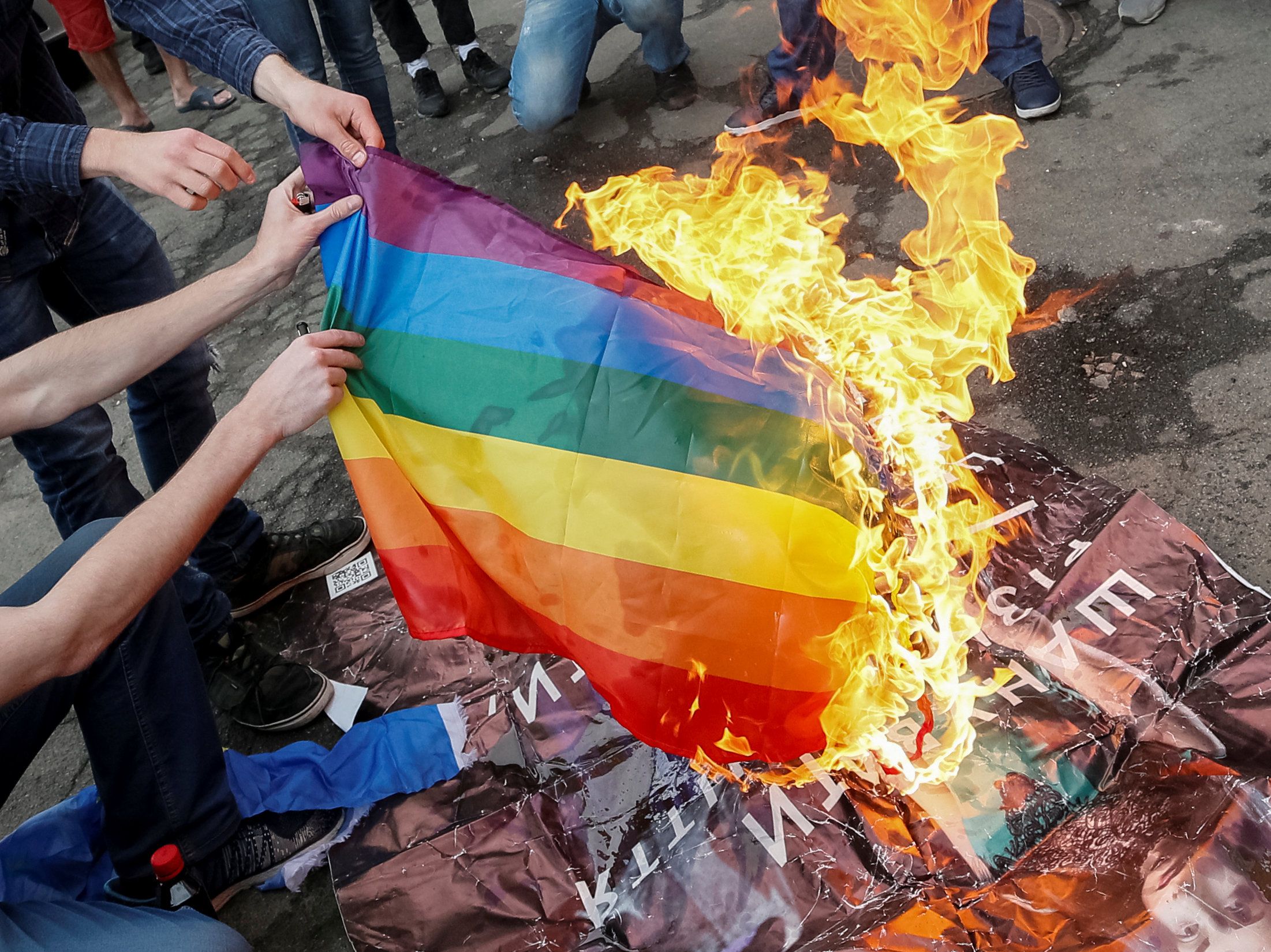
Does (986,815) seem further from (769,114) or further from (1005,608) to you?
(769,114)

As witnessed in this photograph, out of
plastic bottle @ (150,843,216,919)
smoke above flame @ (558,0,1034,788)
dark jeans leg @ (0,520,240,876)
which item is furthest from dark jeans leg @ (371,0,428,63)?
plastic bottle @ (150,843,216,919)

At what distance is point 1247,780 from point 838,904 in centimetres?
73

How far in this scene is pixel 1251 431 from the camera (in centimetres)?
223

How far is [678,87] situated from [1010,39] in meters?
1.50

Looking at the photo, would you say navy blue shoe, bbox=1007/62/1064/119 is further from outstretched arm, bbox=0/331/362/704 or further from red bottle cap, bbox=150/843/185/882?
red bottle cap, bbox=150/843/185/882

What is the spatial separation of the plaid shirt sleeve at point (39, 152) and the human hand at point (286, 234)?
511 mm

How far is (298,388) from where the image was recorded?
1.57 metres

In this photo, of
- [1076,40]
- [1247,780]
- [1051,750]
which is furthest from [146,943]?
[1076,40]

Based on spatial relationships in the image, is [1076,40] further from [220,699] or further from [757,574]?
[220,699]

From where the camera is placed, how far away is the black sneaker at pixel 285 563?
273cm

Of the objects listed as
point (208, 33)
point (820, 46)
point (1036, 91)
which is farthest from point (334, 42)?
point (1036, 91)

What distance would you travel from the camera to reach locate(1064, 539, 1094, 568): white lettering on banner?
6.70ft

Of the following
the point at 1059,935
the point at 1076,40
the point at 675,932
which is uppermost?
the point at 1076,40

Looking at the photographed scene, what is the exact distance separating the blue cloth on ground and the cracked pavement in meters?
0.21
